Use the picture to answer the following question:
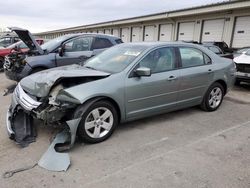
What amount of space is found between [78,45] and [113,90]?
14.3ft

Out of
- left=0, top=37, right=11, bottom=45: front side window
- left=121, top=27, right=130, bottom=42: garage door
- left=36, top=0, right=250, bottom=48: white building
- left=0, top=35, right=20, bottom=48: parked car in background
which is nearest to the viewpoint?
left=0, top=35, right=20, bottom=48: parked car in background

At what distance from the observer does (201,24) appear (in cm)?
1772

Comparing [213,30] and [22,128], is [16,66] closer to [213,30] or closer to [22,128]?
[22,128]

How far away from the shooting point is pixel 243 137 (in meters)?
4.08

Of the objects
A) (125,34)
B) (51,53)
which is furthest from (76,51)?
(125,34)

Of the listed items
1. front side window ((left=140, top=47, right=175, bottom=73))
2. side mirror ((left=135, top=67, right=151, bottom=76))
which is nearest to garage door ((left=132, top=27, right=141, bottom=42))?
front side window ((left=140, top=47, right=175, bottom=73))

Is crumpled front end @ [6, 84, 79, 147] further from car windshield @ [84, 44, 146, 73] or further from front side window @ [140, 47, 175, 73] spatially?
front side window @ [140, 47, 175, 73]

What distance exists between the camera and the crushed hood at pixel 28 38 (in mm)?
6536

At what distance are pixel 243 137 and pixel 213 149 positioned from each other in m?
0.84

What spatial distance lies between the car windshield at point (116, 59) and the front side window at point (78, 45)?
282 centimetres

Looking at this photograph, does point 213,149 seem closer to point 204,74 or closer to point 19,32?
point 204,74

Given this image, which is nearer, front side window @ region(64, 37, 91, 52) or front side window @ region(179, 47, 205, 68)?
front side window @ region(179, 47, 205, 68)

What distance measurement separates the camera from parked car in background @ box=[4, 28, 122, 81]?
691 centimetres

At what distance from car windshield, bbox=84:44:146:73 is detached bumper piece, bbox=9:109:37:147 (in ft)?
4.80
